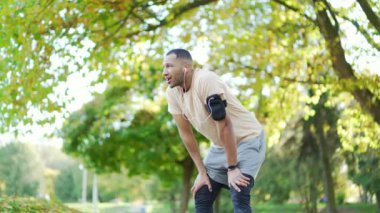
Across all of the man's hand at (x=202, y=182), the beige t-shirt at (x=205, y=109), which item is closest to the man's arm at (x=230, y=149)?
the beige t-shirt at (x=205, y=109)

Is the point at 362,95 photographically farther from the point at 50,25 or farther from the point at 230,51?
the point at 50,25

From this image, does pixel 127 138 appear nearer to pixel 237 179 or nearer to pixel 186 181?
pixel 186 181

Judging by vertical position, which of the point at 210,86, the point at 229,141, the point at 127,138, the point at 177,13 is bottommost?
the point at 229,141

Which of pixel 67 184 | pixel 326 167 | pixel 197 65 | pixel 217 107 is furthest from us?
pixel 67 184

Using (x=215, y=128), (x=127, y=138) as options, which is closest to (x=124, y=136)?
(x=127, y=138)

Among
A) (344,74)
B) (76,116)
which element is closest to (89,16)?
(344,74)

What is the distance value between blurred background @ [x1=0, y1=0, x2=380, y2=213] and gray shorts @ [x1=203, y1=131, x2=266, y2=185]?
8.84 feet

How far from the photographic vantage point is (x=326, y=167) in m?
17.2

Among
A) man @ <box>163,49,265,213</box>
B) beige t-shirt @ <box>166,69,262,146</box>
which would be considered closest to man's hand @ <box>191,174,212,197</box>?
man @ <box>163,49,265,213</box>

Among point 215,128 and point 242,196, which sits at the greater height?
point 215,128

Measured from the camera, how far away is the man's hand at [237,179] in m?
3.92

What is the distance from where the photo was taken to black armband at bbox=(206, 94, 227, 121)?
150 inches

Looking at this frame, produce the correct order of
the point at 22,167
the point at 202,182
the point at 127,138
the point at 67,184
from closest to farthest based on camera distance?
the point at 202,182 → the point at 127,138 → the point at 22,167 → the point at 67,184

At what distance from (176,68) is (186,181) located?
1859 centimetres
